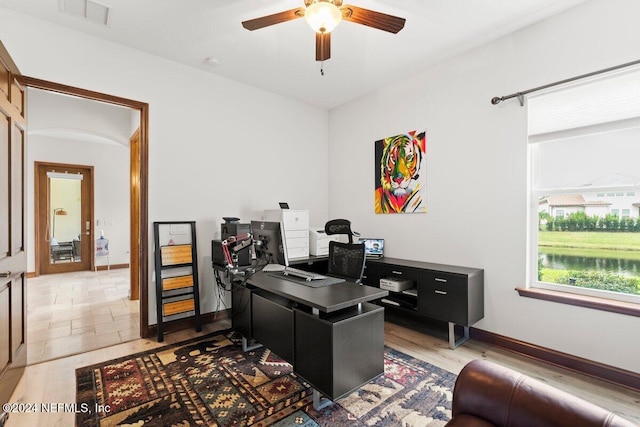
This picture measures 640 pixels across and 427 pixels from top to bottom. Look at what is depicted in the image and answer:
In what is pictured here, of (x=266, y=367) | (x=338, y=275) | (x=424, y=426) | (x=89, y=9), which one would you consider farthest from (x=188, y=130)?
(x=424, y=426)

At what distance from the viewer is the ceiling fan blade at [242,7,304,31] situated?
193cm

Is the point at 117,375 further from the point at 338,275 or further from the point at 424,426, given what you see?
the point at 424,426

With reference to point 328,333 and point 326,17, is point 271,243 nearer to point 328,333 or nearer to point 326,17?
point 328,333

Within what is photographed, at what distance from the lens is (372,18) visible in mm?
1964

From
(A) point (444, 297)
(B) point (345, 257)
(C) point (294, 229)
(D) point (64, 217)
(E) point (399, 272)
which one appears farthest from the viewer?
(D) point (64, 217)

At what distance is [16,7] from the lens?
242 centimetres

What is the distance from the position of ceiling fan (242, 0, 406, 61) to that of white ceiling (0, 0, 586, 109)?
1.66 feet

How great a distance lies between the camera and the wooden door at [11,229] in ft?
6.44

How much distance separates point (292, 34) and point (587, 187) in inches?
113

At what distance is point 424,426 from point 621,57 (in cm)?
297

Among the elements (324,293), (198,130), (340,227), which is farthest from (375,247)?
(198,130)

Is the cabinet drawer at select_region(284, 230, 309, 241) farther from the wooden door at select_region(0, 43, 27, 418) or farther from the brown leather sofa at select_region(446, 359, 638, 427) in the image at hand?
the brown leather sofa at select_region(446, 359, 638, 427)

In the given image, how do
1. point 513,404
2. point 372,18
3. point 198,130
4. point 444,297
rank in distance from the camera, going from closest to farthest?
1. point 513,404
2. point 372,18
3. point 444,297
4. point 198,130

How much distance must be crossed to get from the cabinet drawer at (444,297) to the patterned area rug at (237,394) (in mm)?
539
